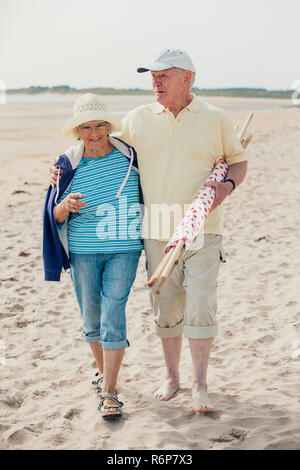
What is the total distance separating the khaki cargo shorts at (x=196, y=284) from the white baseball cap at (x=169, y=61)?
1.00m

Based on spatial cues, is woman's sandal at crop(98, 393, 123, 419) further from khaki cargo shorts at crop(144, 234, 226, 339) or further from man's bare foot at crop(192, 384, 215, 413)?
khaki cargo shorts at crop(144, 234, 226, 339)

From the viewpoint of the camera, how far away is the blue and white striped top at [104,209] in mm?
3562

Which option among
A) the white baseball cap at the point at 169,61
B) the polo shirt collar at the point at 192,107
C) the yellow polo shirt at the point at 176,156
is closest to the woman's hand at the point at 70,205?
the yellow polo shirt at the point at 176,156

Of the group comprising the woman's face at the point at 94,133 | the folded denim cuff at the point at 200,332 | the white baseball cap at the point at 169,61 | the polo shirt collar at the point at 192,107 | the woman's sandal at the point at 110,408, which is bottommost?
the woman's sandal at the point at 110,408

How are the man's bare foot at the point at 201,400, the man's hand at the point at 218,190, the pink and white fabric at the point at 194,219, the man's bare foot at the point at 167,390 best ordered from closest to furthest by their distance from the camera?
the pink and white fabric at the point at 194,219 → the man's hand at the point at 218,190 → the man's bare foot at the point at 201,400 → the man's bare foot at the point at 167,390

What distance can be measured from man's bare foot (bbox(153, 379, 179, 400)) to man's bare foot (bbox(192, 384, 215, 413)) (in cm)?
31

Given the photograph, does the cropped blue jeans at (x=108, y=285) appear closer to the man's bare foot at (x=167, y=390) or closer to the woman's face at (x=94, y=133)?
the man's bare foot at (x=167, y=390)

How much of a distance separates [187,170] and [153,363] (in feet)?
5.33

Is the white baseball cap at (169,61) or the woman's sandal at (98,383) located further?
the woman's sandal at (98,383)

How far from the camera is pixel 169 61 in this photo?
11.4ft

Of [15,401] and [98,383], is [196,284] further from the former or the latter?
[15,401]

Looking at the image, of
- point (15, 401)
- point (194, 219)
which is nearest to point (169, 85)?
point (194, 219)
